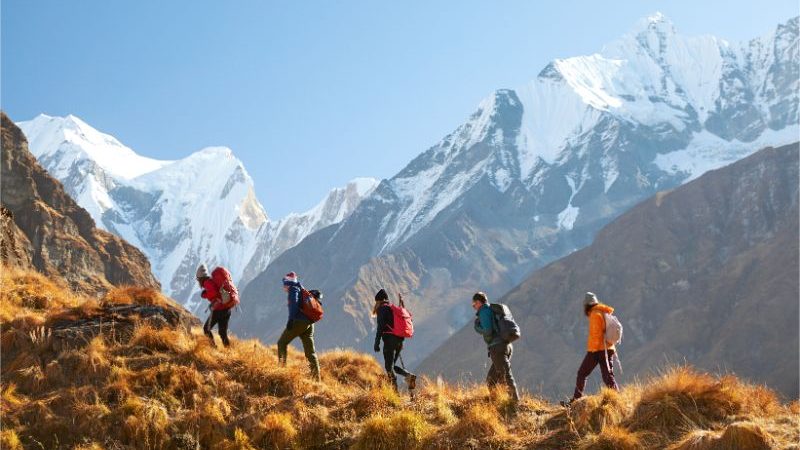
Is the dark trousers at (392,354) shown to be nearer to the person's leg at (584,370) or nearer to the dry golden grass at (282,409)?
the dry golden grass at (282,409)

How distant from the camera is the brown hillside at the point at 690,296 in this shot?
449 feet

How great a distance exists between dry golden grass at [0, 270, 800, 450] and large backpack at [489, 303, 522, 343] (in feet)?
3.05

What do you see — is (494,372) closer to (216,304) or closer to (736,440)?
(736,440)

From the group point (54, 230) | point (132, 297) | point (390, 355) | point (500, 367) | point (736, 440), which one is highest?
point (54, 230)

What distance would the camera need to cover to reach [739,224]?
619 ft

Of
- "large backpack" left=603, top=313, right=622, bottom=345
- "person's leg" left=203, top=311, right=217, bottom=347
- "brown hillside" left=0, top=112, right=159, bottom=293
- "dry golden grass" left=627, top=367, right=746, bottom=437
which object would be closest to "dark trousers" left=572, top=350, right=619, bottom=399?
"large backpack" left=603, top=313, right=622, bottom=345

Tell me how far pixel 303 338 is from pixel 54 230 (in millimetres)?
77763

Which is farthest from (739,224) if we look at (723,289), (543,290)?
(543,290)

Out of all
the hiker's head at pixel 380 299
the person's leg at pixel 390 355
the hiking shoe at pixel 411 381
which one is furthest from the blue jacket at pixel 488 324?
the hiker's head at pixel 380 299

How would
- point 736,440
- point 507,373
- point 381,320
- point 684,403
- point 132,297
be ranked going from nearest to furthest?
point 736,440 < point 684,403 < point 507,373 < point 381,320 < point 132,297

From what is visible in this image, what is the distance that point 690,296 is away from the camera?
555 ft

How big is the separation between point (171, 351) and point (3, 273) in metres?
5.93

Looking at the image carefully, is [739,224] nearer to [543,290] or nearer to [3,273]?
[543,290]

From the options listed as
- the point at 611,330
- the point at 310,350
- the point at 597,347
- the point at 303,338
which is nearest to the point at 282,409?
the point at 310,350
